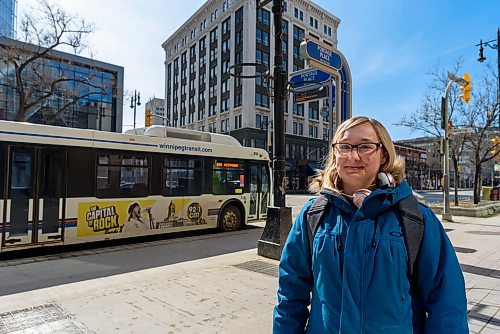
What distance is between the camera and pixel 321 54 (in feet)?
20.7

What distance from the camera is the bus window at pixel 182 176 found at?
32.1 ft

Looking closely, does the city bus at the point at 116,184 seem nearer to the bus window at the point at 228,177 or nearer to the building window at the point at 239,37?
the bus window at the point at 228,177

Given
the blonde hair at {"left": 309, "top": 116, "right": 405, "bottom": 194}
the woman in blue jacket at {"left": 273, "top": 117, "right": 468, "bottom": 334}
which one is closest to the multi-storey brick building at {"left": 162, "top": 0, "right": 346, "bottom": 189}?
the blonde hair at {"left": 309, "top": 116, "right": 405, "bottom": 194}

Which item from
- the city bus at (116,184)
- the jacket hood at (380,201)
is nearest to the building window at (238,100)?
the city bus at (116,184)

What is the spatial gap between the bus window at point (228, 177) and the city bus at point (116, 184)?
0.10ft

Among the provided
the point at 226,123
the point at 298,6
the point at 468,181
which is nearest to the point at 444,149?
the point at 226,123

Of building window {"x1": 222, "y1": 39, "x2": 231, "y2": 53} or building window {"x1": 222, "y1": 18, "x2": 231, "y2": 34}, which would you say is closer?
building window {"x1": 222, "y1": 39, "x2": 231, "y2": 53}

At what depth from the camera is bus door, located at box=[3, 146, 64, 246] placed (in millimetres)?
7246

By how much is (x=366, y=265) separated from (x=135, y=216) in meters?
8.27

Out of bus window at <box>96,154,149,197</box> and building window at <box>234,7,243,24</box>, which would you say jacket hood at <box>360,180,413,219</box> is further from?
building window at <box>234,7,243,24</box>

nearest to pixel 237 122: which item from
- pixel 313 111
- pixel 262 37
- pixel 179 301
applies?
pixel 262 37

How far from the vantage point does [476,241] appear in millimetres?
9914

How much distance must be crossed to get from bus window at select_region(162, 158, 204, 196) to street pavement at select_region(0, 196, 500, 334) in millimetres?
3394

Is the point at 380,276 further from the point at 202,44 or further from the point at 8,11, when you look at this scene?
the point at 202,44
